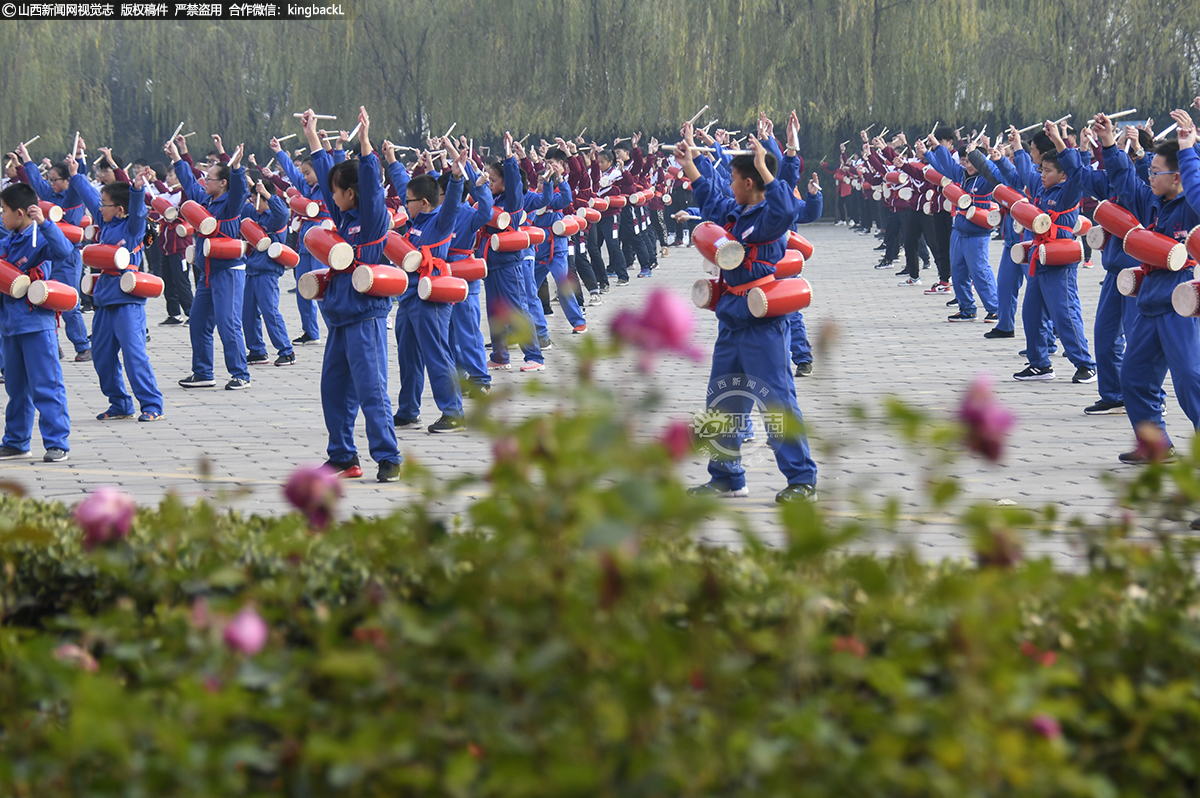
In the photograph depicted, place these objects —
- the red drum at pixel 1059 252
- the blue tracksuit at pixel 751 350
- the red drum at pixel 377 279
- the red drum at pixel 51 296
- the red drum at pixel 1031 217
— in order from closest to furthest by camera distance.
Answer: the blue tracksuit at pixel 751 350 < the red drum at pixel 377 279 < the red drum at pixel 51 296 < the red drum at pixel 1059 252 < the red drum at pixel 1031 217

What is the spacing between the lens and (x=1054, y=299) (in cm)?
1045

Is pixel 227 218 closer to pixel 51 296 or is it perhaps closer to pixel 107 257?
pixel 107 257

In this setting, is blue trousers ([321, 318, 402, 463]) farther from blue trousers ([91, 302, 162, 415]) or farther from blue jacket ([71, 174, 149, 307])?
blue jacket ([71, 174, 149, 307])

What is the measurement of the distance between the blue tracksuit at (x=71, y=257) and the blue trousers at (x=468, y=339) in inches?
125

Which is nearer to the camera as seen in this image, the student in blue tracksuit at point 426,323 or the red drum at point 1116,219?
the red drum at point 1116,219

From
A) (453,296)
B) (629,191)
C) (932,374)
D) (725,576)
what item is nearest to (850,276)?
(629,191)

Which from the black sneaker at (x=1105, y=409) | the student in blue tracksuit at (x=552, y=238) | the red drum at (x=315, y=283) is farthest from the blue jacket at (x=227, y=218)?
the black sneaker at (x=1105, y=409)

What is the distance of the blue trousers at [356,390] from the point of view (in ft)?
24.1

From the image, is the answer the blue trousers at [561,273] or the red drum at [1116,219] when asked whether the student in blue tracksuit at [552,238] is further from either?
the red drum at [1116,219]

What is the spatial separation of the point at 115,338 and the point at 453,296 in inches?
101

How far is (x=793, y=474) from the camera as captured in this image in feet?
21.6

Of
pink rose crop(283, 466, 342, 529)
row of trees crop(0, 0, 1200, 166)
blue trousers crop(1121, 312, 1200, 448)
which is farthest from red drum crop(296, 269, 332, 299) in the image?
row of trees crop(0, 0, 1200, 166)

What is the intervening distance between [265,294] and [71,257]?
67.2 inches

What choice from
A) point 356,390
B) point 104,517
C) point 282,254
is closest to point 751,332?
point 356,390
